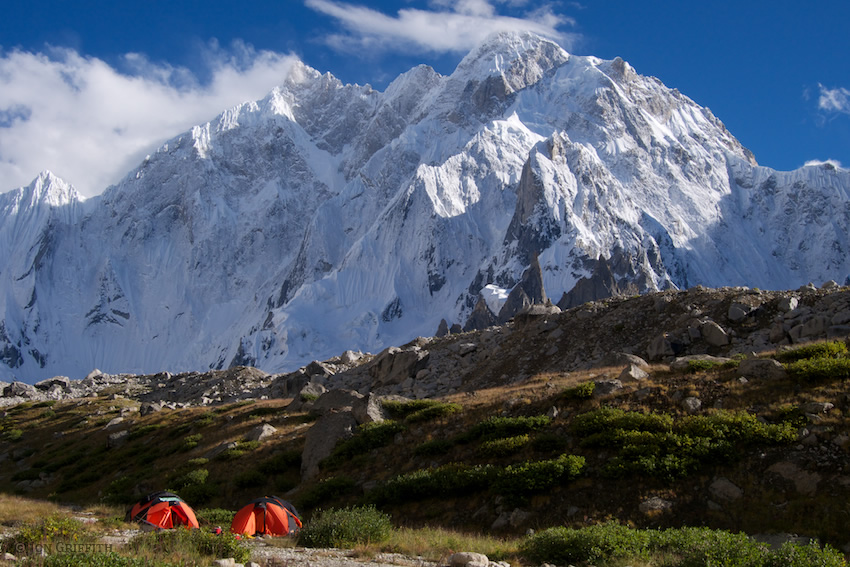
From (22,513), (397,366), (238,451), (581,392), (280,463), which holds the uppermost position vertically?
(397,366)

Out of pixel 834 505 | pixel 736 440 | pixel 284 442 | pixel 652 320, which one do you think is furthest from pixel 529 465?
pixel 652 320

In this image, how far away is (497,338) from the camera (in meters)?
39.0

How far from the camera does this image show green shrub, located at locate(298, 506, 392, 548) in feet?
43.3

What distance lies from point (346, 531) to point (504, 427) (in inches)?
245

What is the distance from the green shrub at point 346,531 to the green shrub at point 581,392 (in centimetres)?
725

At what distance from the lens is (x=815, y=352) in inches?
729

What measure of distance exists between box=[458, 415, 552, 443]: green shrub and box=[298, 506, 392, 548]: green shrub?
4933 millimetres

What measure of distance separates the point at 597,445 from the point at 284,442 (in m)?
12.5

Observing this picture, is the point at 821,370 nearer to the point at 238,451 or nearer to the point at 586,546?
the point at 586,546

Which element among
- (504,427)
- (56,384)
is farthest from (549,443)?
(56,384)

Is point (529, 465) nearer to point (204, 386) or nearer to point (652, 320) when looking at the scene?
point (652, 320)

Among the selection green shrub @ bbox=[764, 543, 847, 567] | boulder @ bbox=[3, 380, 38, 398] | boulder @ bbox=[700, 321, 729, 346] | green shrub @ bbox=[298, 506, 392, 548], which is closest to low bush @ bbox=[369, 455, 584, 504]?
green shrub @ bbox=[298, 506, 392, 548]

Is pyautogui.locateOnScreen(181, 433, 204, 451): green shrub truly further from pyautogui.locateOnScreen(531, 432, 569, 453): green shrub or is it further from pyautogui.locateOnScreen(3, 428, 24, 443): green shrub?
pyautogui.locateOnScreen(3, 428, 24, 443): green shrub

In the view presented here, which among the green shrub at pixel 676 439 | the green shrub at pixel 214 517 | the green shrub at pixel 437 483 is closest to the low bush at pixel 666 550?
the green shrub at pixel 676 439
